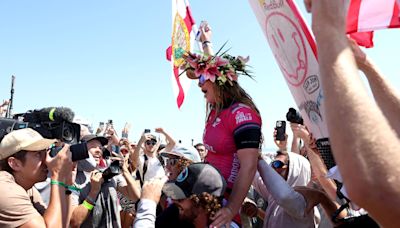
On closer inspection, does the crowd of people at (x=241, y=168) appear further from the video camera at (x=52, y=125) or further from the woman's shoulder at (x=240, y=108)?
the video camera at (x=52, y=125)

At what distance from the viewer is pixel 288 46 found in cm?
215

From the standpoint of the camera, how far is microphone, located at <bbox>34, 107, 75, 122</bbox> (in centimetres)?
318

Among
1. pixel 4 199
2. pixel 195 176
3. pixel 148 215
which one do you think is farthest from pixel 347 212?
pixel 4 199

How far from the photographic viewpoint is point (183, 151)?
133 inches

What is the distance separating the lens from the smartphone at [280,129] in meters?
4.41

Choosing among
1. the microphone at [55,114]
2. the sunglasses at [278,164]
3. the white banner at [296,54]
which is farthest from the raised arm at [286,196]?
the microphone at [55,114]

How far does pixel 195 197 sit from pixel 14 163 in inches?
49.0

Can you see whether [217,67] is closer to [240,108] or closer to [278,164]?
[240,108]

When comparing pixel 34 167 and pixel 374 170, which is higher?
pixel 374 170

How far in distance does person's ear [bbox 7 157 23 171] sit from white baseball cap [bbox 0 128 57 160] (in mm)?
37

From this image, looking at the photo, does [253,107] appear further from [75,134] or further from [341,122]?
[341,122]

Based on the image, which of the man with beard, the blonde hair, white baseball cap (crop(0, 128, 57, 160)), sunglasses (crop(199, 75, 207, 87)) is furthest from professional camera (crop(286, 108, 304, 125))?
white baseball cap (crop(0, 128, 57, 160))

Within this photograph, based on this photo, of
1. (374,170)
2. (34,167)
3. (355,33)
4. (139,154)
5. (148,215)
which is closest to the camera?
(374,170)

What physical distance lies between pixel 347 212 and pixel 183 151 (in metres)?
1.59
